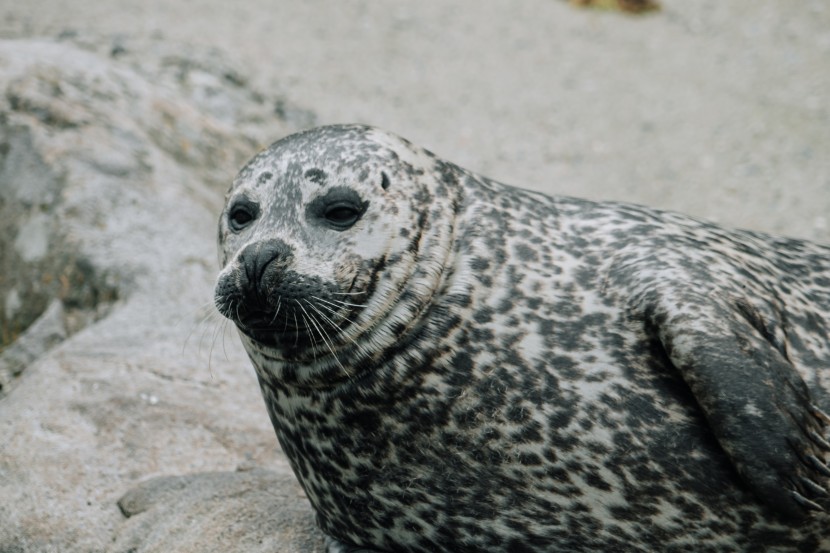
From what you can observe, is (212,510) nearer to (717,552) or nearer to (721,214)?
(717,552)

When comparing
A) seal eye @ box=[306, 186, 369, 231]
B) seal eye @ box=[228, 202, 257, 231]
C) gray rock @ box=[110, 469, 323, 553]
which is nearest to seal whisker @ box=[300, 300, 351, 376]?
seal eye @ box=[306, 186, 369, 231]

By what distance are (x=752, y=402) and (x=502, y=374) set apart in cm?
82

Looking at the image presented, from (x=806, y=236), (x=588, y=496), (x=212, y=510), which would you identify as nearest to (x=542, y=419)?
(x=588, y=496)

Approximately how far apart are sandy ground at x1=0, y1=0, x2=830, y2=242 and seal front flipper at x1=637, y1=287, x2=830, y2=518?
5.53 metres

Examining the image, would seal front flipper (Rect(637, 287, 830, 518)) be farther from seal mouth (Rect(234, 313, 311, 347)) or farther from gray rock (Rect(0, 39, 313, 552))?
gray rock (Rect(0, 39, 313, 552))

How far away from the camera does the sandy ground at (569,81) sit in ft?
30.3

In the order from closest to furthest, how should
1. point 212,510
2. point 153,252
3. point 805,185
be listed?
point 212,510 < point 153,252 < point 805,185

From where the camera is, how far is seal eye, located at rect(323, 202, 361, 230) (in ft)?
11.3

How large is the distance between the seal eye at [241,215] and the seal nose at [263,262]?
0.78 feet

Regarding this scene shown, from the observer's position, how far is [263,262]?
3.31 meters

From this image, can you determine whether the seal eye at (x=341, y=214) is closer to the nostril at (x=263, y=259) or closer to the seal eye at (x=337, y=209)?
the seal eye at (x=337, y=209)

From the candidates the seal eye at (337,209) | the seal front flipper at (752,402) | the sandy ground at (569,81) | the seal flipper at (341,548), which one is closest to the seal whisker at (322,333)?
the seal eye at (337,209)

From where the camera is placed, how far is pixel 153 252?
6012mm

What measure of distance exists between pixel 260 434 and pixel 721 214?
5374 mm
